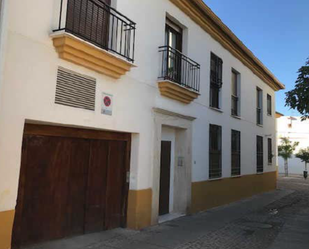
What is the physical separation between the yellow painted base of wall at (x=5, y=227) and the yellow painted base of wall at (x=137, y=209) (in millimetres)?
2930

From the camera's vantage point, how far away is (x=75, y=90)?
17.3 feet

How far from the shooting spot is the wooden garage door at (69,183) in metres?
5.02

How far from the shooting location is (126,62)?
602cm

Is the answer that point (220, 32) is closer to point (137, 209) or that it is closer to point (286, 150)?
point (137, 209)

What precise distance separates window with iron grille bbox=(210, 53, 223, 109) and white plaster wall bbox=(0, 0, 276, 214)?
1.03ft

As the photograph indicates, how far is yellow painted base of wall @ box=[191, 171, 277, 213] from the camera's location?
9430mm

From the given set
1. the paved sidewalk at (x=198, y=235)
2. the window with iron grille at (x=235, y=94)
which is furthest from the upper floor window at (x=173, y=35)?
the paved sidewalk at (x=198, y=235)

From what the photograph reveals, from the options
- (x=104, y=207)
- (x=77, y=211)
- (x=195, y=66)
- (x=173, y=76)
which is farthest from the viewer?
(x=195, y=66)

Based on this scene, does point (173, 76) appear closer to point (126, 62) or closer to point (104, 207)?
point (126, 62)

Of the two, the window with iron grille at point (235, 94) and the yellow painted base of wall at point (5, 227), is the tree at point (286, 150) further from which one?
the yellow painted base of wall at point (5, 227)

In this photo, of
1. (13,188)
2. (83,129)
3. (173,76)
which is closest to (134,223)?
(83,129)

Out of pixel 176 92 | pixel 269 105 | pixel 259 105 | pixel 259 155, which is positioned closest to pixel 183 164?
pixel 176 92

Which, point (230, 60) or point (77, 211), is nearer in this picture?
point (77, 211)

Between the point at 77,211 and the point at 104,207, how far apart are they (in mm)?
724
